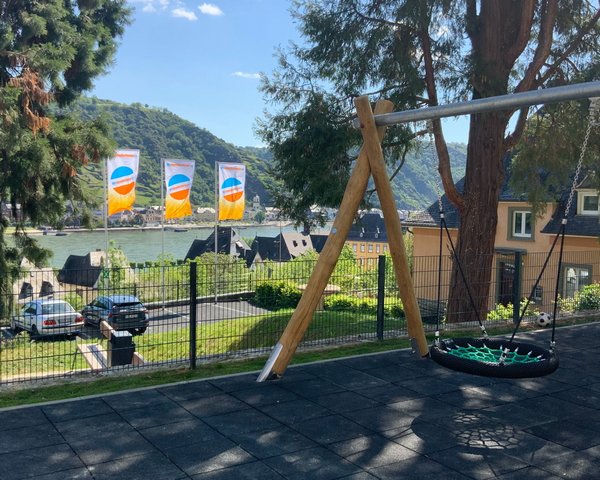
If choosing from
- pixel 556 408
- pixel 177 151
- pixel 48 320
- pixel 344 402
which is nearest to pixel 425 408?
pixel 344 402

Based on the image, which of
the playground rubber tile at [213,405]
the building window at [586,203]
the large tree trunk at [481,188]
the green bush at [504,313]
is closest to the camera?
the playground rubber tile at [213,405]

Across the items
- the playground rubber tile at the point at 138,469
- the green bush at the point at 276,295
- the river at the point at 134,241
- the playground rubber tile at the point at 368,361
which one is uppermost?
the green bush at the point at 276,295

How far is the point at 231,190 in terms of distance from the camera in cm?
3098

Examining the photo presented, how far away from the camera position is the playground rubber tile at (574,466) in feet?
15.7

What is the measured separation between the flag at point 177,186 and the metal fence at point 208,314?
18062 mm

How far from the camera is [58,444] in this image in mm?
5262

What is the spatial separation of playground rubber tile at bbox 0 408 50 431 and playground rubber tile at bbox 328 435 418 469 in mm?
2823

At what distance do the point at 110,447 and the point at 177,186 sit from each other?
24701mm

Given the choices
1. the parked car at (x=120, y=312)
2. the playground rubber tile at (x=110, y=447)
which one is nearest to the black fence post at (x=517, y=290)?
the parked car at (x=120, y=312)

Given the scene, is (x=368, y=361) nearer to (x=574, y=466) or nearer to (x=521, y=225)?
(x=574, y=466)

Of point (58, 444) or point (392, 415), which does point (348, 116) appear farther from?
point (58, 444)

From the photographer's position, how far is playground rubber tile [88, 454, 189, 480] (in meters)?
4.64

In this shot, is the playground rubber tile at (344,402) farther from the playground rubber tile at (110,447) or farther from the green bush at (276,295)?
the green bush at (276,295)

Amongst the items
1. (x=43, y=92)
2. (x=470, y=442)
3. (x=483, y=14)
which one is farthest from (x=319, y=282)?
(x=43, y=92)
